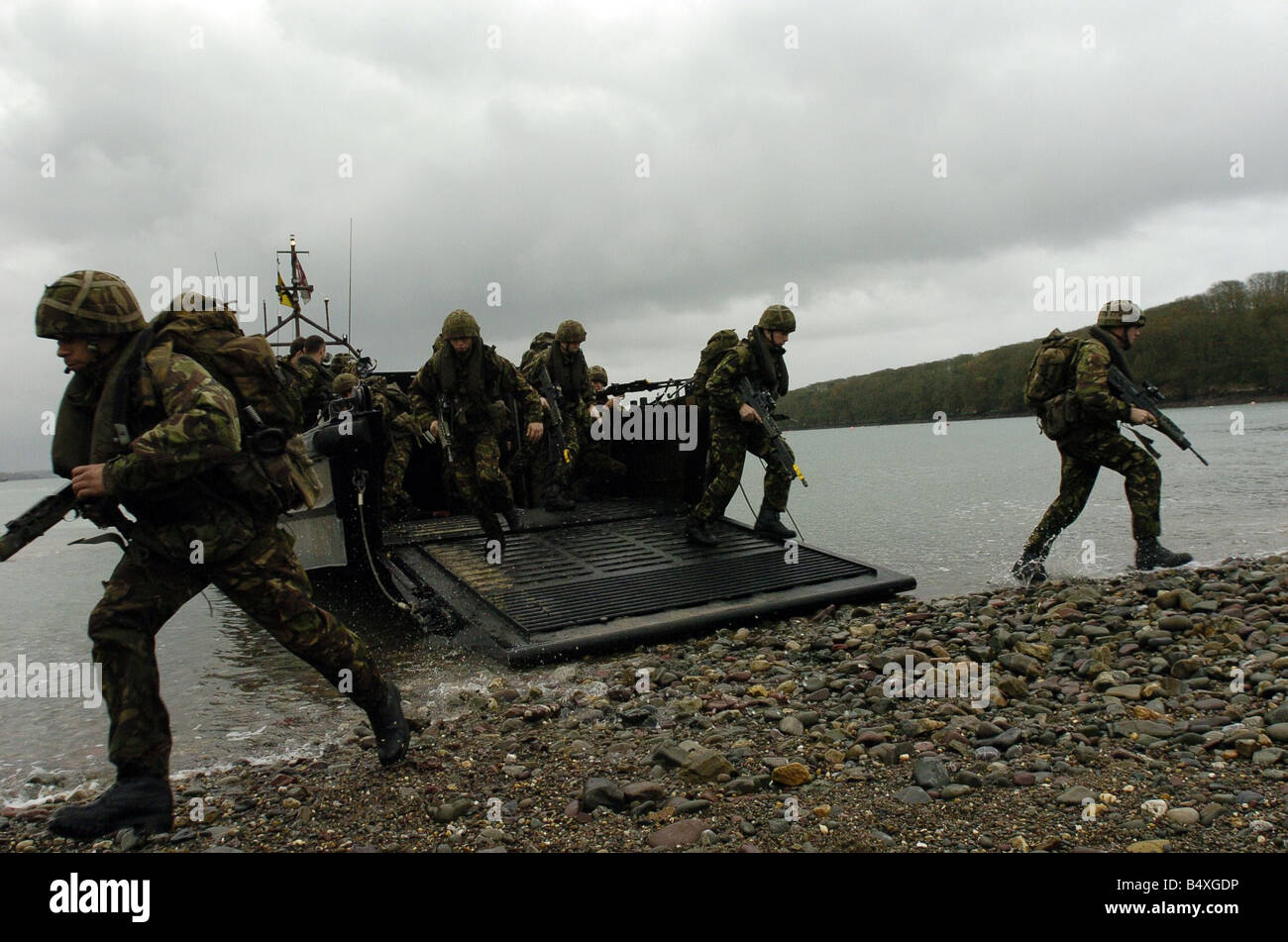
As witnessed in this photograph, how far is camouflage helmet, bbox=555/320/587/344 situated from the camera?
370 inches

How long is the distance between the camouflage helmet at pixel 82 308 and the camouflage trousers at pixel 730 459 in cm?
504

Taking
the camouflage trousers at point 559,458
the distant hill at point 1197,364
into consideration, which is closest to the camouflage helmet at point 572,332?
the camouflage trousers at point 559,458

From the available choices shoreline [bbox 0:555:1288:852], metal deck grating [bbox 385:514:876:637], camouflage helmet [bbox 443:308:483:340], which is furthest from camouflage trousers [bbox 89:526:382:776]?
camouflage helmet [bbox 443:308:483:340]

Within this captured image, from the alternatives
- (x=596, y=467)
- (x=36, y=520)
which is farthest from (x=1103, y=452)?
(x=36, y=520)

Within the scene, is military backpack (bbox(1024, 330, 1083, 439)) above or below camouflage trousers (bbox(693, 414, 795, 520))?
above

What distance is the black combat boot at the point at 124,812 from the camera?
9.26 ft

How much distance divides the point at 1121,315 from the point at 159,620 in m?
7.00

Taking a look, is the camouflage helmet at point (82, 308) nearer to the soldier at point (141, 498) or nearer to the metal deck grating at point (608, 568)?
the soldier at point (141, 498)

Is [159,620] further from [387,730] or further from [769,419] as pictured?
[769,419]

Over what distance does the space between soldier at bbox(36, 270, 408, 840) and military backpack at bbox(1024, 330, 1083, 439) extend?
5902mm

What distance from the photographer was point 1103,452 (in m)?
6.79

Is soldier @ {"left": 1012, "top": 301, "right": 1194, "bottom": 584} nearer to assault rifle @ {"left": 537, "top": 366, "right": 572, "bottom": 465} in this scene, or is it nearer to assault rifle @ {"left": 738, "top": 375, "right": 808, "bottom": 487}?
assault rifle @ {"left": 738, "top": 375, "right": 808, "bottom": 487}

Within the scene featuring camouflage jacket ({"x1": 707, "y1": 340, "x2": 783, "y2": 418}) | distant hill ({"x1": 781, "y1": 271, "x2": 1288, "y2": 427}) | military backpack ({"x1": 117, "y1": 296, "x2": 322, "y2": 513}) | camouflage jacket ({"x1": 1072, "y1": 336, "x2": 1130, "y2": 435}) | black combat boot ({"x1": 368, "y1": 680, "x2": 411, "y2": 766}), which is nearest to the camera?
military backpack ({"x1": 117, "y1": 296, "x2": 322, "y2": 513})
